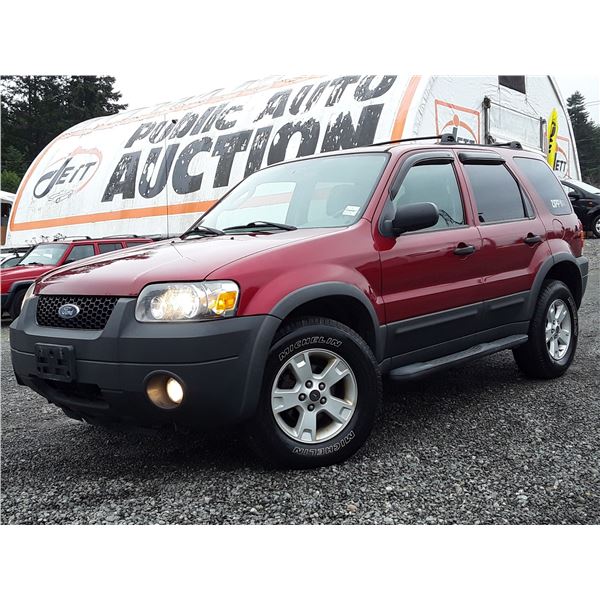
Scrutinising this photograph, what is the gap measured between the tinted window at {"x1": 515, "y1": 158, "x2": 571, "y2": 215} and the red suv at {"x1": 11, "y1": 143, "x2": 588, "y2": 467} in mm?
505

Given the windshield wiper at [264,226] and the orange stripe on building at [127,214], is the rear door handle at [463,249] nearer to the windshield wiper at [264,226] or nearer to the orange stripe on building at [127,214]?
the windshield wiper at [264,226]

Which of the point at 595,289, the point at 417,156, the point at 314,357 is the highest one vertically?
the point at 417,156

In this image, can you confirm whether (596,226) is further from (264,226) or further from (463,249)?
(264,226)

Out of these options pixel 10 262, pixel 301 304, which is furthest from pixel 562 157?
pixel 301 304

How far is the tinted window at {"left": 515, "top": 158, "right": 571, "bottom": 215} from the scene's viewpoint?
17.4 feet

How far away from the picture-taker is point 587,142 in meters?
56.0

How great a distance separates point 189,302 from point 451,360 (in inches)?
75.3

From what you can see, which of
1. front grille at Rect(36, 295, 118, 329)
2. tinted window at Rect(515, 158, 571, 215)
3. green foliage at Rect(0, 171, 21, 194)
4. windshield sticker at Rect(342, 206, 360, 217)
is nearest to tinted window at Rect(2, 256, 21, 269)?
front grille at Rect(36, 295, 118, 329)

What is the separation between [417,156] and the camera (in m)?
4.22

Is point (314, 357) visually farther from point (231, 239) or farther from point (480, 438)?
point (480, 438)

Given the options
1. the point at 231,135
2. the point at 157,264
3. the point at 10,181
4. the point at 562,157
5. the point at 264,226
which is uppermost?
the point at 231,135

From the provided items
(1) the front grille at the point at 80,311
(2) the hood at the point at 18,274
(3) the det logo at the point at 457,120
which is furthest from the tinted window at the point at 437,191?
(3) the det logo at the point at 457,120

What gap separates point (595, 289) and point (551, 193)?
7.82 meters

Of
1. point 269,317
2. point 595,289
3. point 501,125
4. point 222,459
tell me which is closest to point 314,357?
point 269,317
